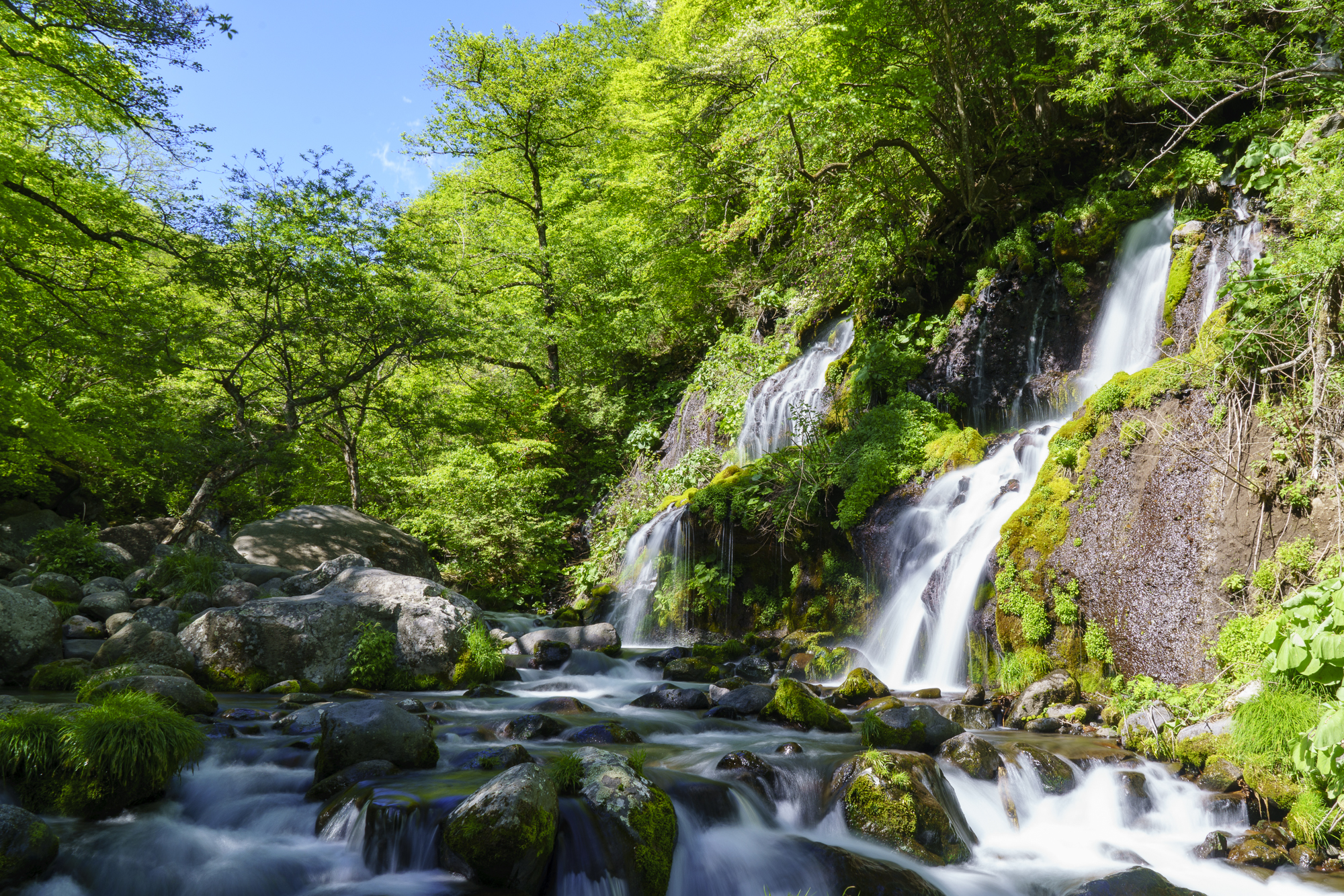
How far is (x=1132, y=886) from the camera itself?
4.08 metres

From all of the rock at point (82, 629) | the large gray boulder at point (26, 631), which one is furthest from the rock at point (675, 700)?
the rock at point (82, 629)

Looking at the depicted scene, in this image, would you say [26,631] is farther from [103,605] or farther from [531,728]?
[531,728]

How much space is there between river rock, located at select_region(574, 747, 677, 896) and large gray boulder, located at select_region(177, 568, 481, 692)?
16.1ft

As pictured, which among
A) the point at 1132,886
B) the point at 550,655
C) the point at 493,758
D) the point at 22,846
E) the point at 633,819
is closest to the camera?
the point at 22,846

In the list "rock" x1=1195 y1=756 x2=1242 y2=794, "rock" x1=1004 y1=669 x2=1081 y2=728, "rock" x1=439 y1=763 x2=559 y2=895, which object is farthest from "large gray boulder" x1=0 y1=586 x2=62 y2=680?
"rock" x1=1195 y1=756 x2=1242 y2=794

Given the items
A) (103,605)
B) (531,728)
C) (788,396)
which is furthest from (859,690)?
(103,605)

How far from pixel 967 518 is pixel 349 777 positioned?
774 cm

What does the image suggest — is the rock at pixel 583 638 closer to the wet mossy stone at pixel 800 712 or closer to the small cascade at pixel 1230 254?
the wet mossy stone at pixel 800 712

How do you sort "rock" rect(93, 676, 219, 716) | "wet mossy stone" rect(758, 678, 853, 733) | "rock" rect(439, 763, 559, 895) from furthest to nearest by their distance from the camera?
"wet mossy stone" rect(758, 678, 853, 733)
"rock" rect(93, 676, 219, 716)
"rock" rect(439, 763, 559, 895)

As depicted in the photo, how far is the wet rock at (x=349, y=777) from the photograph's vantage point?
16.1ft

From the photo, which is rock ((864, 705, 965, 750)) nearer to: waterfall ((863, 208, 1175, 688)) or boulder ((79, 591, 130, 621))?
waterfall ((863, 208, 1175, 688))

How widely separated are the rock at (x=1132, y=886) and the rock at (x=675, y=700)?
4.23m

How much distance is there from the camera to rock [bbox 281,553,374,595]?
10234 millimetres

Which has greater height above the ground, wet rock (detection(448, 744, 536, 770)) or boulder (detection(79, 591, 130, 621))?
boulder (detection(79, 591, 130, 621))
